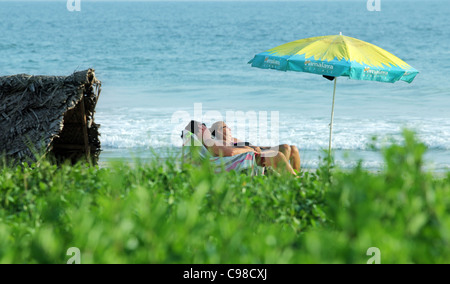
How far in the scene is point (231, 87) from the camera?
20312 millimetres

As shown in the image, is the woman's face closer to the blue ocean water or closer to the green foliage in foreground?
the blue ocean water

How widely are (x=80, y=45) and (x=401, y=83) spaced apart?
21724 mm

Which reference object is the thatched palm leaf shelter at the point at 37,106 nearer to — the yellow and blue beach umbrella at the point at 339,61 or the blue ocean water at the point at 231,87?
the blue ocean water at the point at 231,87

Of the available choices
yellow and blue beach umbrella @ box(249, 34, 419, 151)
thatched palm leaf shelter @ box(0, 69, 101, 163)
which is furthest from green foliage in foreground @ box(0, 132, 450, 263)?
yellow and blue beach umbrella @ box(249, 34, 419, 151)

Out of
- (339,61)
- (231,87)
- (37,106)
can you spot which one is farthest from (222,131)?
(231,87)

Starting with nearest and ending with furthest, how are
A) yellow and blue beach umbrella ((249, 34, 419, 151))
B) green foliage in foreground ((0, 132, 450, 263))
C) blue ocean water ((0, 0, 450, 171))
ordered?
green foliage in foreground ((0, 132, 450, 263))
yellow and blue beach umbrella ((249, 34, 419, 151))
blue ocean water ((0, 0, 450, 171))

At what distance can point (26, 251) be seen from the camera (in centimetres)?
197

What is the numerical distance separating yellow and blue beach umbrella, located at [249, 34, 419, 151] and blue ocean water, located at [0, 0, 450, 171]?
93cm

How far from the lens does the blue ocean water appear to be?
12492mm

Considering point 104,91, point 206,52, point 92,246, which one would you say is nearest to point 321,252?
point 92,246

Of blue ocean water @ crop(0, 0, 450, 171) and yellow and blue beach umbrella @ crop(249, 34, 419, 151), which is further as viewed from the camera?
blue ocean water @ crop(0, 0, 450, 171)

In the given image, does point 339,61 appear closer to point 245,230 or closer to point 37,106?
point 37,106

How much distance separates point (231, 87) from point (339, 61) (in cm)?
1447

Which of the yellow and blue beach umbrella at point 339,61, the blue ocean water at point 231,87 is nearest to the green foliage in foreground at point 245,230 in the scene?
the blue ocean water at point 231,87
